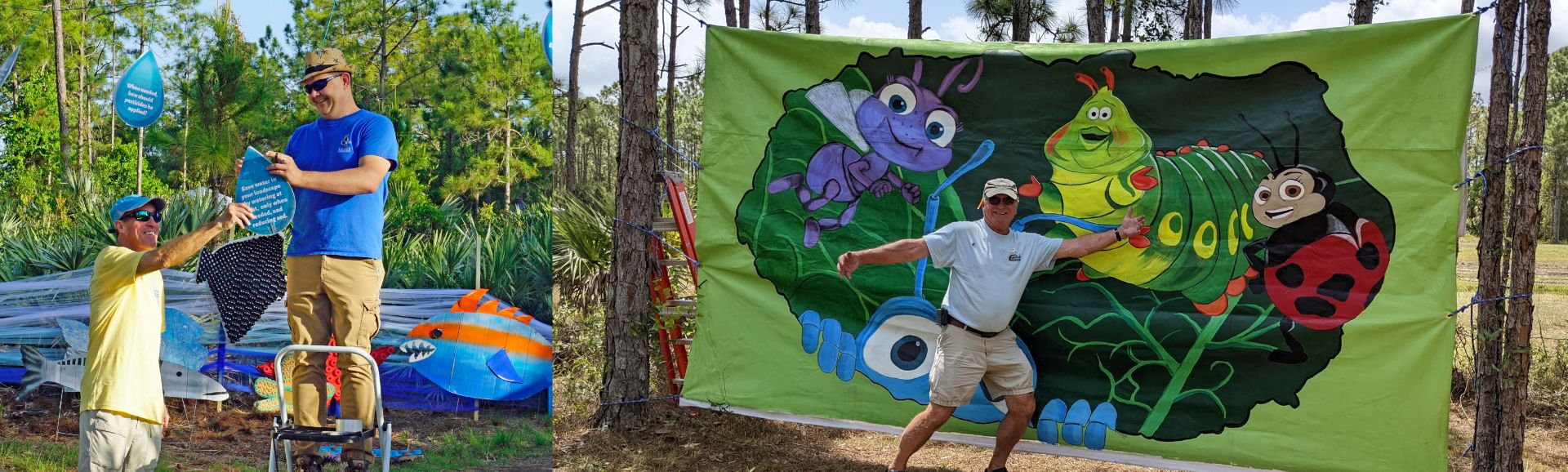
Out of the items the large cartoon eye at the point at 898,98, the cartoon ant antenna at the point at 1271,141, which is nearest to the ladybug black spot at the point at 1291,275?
the cartoon ant antenna at the point at 1271,141

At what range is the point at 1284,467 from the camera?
4895mm

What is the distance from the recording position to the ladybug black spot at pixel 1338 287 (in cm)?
482

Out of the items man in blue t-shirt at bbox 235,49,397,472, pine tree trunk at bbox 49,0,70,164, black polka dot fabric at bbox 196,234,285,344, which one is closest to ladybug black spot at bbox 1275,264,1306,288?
man in blue t-shirt at bbox 235,49,397,472

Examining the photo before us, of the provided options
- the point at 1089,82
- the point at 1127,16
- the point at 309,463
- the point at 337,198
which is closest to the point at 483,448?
the point at 309,463

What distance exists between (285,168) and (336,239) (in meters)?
0.38

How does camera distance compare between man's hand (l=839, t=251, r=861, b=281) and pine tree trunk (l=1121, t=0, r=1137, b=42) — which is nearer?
man's hand (l=839, t=251, r=861, b=281)

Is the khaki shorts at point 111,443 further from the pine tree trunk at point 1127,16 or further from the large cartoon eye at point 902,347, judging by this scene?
the pine tree trunk at point 1127,16

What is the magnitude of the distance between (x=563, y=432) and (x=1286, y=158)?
14.2ft

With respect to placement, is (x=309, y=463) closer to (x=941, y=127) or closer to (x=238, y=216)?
(x=238, y=216)

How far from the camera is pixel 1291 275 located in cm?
489

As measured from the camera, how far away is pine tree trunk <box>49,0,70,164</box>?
5.61m

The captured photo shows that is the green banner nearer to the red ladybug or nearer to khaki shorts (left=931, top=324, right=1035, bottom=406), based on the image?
the red ladybug

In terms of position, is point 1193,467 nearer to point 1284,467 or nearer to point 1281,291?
point 1284,467

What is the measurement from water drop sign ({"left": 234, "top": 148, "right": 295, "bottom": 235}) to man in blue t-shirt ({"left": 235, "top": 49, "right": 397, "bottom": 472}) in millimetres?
51
